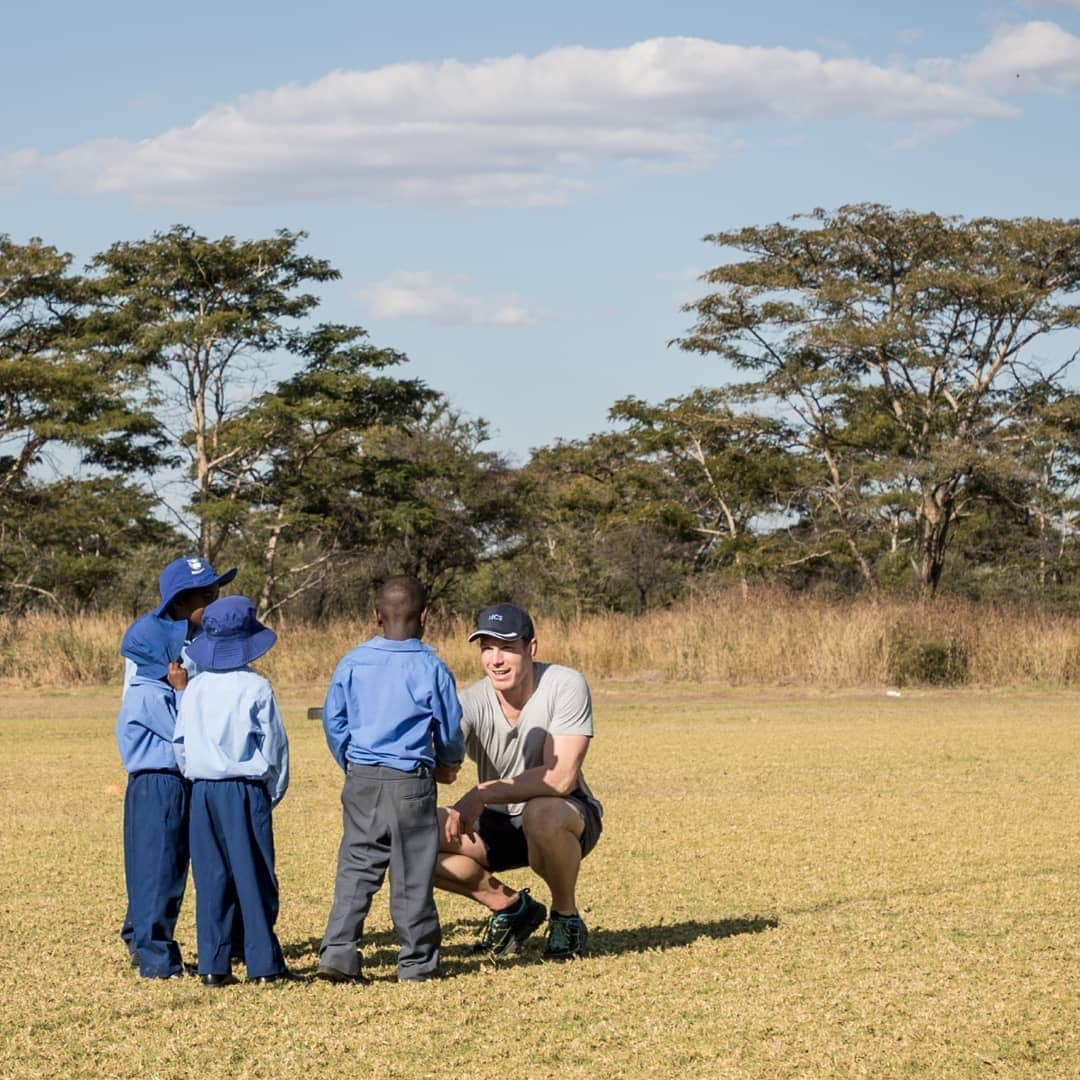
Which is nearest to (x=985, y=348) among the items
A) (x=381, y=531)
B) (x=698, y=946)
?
(x=381, y=531)

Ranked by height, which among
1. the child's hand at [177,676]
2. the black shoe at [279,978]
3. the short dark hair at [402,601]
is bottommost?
the black shoe at [279,978]

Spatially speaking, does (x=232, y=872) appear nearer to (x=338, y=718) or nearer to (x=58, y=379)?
(x=338, y=718)

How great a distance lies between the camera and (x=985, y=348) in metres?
37.1

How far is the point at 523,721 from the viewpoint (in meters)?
6.29

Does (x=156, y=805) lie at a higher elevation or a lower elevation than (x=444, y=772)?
lower

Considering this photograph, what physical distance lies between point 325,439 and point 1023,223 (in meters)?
15.7

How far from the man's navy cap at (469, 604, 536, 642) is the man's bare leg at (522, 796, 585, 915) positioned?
618 mm

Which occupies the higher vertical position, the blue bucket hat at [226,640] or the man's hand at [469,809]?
the blue bucket hat at [226,640]

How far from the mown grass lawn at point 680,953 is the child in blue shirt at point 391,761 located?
24cm

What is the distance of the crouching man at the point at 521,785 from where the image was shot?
6195 mm

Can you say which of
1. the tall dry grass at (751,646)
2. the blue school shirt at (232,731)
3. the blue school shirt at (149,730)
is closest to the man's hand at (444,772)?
the blue school shirt at (232,731)

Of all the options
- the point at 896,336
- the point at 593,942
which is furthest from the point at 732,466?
the point at 593,942

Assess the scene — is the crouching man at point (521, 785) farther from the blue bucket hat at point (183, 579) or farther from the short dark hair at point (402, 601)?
the blue bucket hat at point (183, 579)

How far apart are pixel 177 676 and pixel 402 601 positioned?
0.93 meters
